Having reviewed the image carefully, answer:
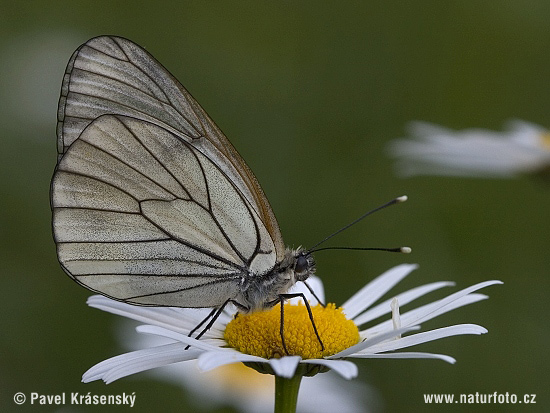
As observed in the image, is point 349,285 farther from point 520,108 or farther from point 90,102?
point 90,102

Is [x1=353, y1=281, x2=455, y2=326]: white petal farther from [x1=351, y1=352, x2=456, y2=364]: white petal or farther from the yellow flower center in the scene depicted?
[x1=351, y1=352, x2=456, y2=364]: white petal

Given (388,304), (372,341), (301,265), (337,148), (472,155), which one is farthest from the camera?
(337,148)

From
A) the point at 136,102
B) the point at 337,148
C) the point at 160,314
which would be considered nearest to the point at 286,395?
the point at 160,314

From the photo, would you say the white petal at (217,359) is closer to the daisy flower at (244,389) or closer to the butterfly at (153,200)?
the butterfly at (153,200)

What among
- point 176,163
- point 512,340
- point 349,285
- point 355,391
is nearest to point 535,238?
point 512,340

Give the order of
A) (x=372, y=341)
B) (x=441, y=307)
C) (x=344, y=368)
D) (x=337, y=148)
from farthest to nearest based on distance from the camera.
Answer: (x=337, y=148) < (x=441, y=307) < (x=372, y=341) < (x=344, y=368)

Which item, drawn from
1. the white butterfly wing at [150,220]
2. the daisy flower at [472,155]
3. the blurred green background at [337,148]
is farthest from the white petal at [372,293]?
the daisy flower at [472,155]

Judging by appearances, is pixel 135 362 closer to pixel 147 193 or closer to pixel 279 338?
pixel 279 338
